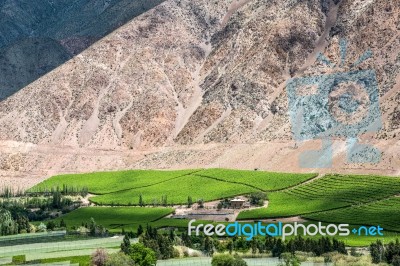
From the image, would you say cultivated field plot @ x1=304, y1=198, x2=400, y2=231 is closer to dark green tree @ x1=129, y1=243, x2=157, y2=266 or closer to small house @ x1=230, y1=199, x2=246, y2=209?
small house @ x1=230, y1=199, x2=246, y2=209

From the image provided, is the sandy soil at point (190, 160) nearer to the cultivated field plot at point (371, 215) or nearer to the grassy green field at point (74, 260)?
the cultivated field plot at point (371, 215)

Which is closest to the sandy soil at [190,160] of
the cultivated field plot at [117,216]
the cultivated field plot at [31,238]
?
the cultivated field plot at [117,216]

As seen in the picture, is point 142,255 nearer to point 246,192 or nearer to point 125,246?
point 125,246

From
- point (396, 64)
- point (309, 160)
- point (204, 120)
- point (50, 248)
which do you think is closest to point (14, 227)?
point (50, 248)

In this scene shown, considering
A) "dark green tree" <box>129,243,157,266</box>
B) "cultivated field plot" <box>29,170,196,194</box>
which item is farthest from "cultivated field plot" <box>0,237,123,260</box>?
"cultivated field plot" <box>29,170,196,194</box>

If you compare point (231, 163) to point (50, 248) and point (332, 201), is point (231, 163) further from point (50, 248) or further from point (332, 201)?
point (50, 248)

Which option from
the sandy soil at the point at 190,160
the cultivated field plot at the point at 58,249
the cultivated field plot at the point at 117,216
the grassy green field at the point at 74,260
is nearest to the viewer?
the grassy green field at the point at 74,260
